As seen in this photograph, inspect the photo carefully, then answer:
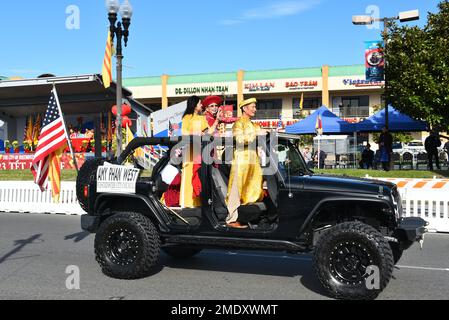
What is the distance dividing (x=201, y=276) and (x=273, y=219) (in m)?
1.26

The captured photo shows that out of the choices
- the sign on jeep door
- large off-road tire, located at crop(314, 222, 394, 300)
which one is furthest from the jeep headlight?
the sign on jeep door

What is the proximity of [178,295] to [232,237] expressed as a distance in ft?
2.74

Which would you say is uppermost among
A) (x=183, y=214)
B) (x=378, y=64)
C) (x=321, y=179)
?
(x=378, y=64)

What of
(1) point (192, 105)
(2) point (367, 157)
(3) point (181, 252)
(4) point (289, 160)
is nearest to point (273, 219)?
(4) point (289, 160)

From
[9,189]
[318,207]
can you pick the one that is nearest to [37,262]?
[318,207]

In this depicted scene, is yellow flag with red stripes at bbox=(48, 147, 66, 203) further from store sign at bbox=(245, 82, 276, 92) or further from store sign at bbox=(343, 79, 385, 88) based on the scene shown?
store sign at bbox=(245, 82, 276, 92)

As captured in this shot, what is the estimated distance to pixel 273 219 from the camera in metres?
5.62

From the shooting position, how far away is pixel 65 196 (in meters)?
14.2

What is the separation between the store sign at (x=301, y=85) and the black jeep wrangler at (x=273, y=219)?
4871cm

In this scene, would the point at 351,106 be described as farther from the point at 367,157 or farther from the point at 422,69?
the point at 422,69

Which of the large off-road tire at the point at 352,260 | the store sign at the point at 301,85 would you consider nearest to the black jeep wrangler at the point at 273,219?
the large off-road tire at the point at 352,260

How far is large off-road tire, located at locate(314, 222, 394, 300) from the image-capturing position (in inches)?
194
